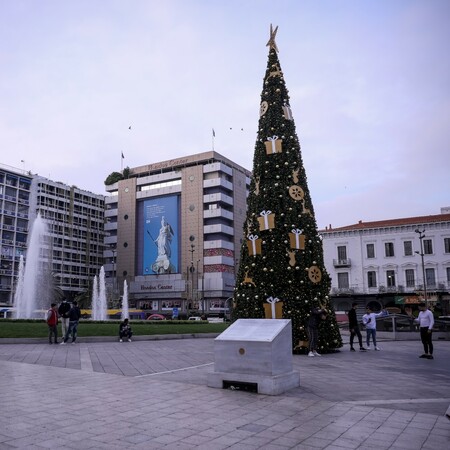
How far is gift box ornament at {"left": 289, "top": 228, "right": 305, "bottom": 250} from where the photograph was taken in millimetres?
14250

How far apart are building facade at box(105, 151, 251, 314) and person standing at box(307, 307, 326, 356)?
2176 inches

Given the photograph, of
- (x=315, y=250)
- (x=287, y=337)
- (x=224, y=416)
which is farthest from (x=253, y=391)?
(x=315, y=250)

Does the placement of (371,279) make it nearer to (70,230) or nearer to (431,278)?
(431,278)

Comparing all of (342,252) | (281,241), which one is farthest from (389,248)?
(281,241)

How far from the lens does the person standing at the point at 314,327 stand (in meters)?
12.9

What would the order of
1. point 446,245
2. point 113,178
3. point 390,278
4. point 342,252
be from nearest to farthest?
point 446,245
point 390,278
point 342,252
point 113,178

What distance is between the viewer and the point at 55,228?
80.5 metres

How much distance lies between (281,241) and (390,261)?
4001cm

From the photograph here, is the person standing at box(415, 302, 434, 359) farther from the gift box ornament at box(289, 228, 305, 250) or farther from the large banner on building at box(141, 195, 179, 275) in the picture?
the large banner on building at box(141, 195, 179, 275)

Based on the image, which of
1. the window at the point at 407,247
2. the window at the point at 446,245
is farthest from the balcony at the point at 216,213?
the window at the point at 446,245

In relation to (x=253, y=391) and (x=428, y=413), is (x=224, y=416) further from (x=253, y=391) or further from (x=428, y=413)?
(x=428, y=413)

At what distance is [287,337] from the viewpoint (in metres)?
8.05

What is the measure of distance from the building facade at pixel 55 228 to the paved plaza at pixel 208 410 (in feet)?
216

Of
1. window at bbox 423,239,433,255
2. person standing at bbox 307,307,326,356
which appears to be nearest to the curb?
person standing at bbox 307,307,326,356
